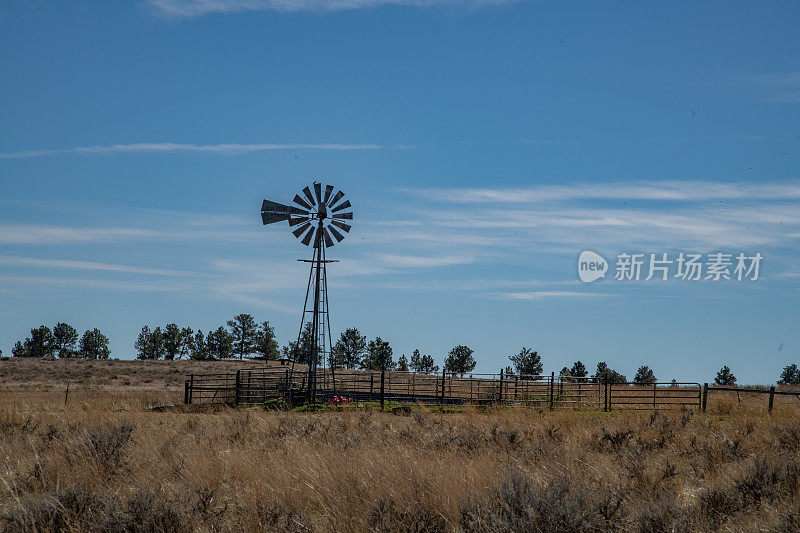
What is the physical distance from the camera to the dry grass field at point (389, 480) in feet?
26.8

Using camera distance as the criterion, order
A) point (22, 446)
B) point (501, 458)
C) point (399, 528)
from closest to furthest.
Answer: point (399, 528) → point (501, 458) → point (22, 446)

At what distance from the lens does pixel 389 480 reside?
30.9ft

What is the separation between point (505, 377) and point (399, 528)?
28.7m

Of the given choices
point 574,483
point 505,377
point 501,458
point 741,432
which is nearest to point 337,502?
point 574,483

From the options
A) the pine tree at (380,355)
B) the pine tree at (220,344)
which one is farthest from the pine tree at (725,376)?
the pine tree at (220,344)

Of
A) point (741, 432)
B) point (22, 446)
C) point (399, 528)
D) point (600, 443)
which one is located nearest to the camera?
point (399, 528)

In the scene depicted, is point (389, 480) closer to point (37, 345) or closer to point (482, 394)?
point (482, 394)

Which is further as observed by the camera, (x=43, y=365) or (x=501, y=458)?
(x=43, y=365)

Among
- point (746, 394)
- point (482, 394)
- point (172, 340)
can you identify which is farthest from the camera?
point (172, 340)

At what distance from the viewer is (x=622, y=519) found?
8062 mm

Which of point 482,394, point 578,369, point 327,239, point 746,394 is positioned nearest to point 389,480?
point 482,394

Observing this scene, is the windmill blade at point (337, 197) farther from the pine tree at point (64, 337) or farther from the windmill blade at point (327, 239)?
the pine tree at point (64, 337)

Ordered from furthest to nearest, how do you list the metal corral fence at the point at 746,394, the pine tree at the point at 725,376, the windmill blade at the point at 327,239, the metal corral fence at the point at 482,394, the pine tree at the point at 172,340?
the pine tree at the point at 172,340, the pine tree at the point at 725,376, the windmill blade at the point at 327,239, the metal corral fence at the point at 482,394, the metal corral fence at the point at 746,394

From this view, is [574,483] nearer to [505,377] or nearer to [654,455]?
[654,455]
